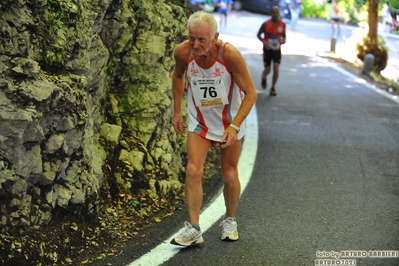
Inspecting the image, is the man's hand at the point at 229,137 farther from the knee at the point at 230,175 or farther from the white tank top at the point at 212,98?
the knee at the point at 230,175

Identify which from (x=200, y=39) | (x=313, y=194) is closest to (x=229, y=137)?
(x=200, y=39)

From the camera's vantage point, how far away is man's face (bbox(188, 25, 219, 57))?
5.89 metres

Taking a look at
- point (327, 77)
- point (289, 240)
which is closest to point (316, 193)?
point (289, 240)

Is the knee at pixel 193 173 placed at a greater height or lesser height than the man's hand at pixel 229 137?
lesser

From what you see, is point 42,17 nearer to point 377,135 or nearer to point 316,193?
point 316,193

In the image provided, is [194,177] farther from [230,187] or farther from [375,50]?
[375,50]

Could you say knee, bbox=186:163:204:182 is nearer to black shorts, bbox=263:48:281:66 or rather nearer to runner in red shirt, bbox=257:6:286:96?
runner in red shirt, bbox=257:6:286:96

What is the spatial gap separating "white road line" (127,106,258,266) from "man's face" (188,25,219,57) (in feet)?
5.23

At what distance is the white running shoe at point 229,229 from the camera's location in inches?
253

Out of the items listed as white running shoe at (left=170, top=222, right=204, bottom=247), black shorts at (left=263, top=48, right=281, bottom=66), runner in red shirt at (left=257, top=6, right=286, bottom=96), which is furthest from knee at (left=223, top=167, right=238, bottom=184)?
black shorts at (left=263, top=48, right=281, bottom=66)

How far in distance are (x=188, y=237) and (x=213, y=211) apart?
1.11 metres

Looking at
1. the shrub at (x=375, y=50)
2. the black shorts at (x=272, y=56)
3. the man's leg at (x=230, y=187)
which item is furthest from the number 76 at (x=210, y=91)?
the shrub at (x=375, y=50)

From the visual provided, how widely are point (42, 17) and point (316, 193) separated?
3.61 m

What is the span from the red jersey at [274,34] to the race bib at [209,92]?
1004cm
